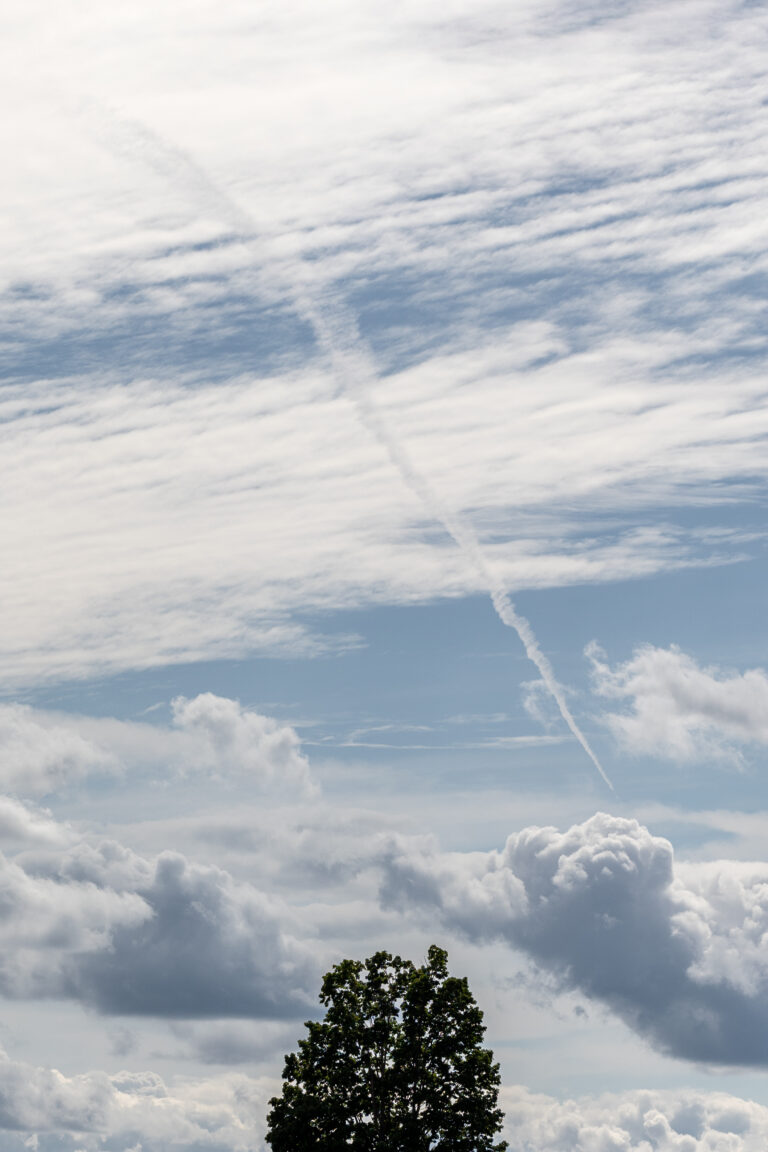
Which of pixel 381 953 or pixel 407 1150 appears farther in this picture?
pixel 381 953

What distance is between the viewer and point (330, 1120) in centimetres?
9712

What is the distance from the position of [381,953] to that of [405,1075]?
8047mm

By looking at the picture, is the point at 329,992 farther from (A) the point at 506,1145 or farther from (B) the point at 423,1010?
(A) the point at 506,1145

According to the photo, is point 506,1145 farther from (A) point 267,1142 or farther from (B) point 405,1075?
(A) point 267,1142

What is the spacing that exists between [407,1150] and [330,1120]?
200 inches

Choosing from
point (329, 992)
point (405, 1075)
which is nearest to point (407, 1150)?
point (405, 1075)

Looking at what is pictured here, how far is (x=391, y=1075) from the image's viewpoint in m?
97.9

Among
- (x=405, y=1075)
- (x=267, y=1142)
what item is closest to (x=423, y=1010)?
(x=405, y=1075)

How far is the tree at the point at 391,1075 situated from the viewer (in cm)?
9662

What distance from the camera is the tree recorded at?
96625 millimetres

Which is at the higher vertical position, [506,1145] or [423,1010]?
[423,1010]

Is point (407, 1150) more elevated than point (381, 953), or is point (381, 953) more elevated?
point (381, 953)

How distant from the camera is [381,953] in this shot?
102 m

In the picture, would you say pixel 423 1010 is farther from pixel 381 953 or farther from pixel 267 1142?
pixel 267 1142
